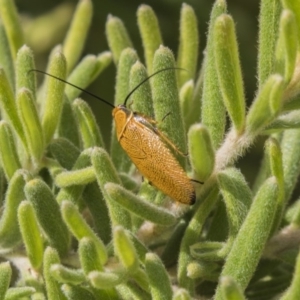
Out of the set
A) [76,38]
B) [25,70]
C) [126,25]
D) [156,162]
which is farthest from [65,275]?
[126,25]

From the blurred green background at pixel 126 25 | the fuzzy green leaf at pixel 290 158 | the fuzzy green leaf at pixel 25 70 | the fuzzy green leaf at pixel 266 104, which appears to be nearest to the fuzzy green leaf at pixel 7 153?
the fuzzy green leaf at pixel 25 70

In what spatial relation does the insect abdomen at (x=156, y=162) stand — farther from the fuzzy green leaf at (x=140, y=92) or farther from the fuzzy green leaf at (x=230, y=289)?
the fuzzy green leaf at (x=230, y=289)

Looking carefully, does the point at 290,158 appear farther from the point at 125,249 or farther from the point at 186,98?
the point at 125,249

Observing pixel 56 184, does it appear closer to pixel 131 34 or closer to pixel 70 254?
pixel 70 254

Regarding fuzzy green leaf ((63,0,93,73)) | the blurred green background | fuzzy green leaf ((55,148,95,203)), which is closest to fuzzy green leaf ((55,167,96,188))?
fuzzy green leaf ((55,148,95,203))

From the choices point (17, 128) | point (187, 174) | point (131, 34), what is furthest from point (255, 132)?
point (131, 34)

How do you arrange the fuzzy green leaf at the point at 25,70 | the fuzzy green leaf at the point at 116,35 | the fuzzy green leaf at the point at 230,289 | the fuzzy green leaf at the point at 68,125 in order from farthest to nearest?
the fuzzy green leaf at the point at 116,35, the fuzzy green leaf at the point at 68,125, the fuzzy green leaf at the point at 25,70, the fuzzy green leaf at the point at 230,289
